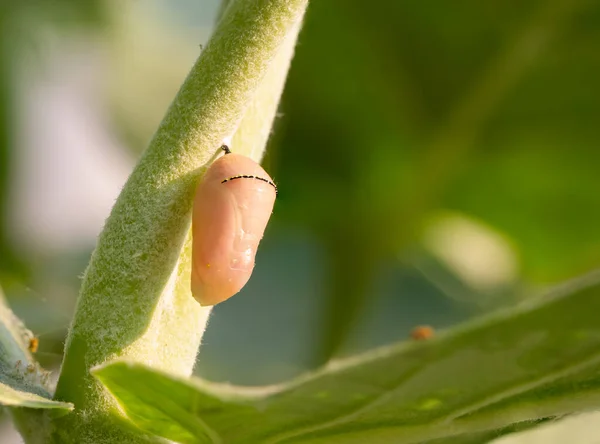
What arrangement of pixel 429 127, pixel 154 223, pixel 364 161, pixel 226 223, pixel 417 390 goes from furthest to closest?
pixel 364 161 → pixel 429 127 → pixel 226 223 → pixel 154 223 → pixel 417 390

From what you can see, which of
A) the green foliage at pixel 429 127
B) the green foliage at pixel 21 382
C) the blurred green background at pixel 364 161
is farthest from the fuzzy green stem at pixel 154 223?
the green foliage at pixel 429 127

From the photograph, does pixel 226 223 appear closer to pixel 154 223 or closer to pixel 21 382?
pixel 154 223

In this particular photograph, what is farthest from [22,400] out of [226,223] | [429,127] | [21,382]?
[429,127]

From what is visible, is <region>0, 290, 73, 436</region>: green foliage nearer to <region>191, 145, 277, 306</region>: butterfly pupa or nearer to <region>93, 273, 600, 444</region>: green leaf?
<region>93, 273, 600, 444</region>: green leaf

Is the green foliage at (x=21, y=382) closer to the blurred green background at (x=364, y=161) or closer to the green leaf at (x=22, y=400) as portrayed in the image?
the green leaf at (x=22, y=400)

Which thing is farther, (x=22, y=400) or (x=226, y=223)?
(x=226, y=223)

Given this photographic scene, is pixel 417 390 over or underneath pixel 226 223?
underneath

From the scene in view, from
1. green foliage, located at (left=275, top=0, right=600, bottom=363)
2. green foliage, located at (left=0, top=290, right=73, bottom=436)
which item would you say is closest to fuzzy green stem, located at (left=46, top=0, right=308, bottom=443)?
green foliage, located at (left=0, top=290, right=73, bottom=436)
